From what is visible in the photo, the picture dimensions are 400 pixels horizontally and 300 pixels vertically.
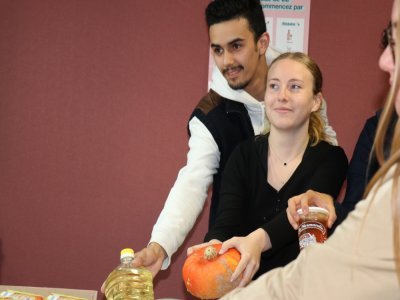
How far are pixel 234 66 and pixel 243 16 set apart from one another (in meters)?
0.23

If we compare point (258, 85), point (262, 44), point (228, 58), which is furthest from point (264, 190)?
point (262, 44)

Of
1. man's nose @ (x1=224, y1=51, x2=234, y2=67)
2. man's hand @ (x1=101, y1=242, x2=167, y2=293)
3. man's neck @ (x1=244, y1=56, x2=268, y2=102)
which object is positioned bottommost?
man's hand @ (x1=101, y1=242, x2=167, y2=293)

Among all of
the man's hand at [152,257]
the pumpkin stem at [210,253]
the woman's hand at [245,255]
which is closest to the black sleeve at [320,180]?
the woman's hand at [245,255]

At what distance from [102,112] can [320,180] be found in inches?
61.5

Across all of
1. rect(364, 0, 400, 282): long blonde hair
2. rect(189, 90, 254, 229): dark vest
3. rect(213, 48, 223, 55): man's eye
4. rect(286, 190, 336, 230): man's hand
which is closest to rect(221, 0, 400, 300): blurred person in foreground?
rect(364, 0, 400, 282): long blonde hair

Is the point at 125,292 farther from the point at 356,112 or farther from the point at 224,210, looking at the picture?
the point at 356,112

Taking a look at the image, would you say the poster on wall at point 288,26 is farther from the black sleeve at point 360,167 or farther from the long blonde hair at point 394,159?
the long blonde hair at point 394,159

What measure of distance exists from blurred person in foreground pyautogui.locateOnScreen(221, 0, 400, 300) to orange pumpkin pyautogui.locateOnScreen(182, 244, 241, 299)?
2.12ft

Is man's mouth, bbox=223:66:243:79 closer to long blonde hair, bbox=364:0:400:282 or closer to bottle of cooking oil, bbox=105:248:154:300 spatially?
bottle of cooking oil, bbox=105:248:154:300

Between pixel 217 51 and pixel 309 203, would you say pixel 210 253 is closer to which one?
pixel 309 203

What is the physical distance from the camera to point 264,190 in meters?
2.00

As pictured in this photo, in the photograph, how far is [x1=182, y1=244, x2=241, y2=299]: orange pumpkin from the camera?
1606 millimetres

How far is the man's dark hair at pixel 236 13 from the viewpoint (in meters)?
2.60

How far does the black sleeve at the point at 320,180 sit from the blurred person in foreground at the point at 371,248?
832mm
